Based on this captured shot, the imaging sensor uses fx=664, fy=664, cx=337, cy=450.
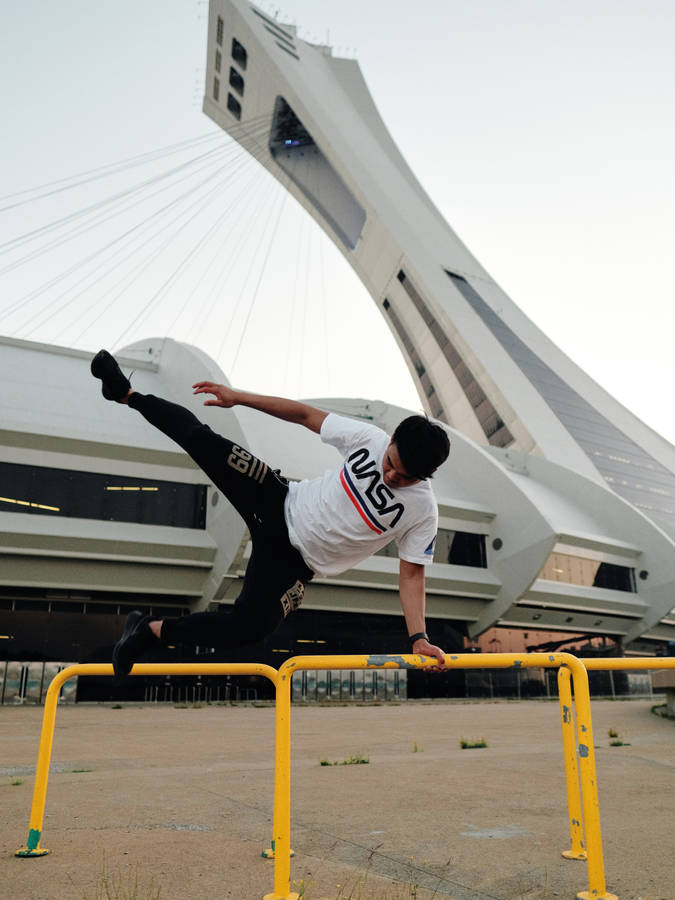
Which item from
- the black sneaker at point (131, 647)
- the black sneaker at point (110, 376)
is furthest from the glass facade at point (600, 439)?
the black sneaker at point (110, 376)

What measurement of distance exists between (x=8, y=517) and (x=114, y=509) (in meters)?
3.54

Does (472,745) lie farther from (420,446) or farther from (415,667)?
(420,446)

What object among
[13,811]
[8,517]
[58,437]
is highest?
[58,437]

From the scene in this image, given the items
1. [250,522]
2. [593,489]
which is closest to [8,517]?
[250,522]

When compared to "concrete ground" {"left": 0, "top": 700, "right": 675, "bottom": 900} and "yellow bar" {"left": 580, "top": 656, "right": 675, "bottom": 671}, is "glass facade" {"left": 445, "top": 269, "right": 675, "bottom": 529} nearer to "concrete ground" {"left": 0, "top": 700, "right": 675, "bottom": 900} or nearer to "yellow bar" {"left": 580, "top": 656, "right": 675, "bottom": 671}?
"concrete ground" {"left": 0, "top": 700, "right": 675, "bottom": 900}

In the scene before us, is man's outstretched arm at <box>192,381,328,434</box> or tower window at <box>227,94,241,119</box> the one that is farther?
tower window at <box>227,94,241,119</box>

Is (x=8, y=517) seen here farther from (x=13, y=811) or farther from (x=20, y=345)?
(x=13, y=811)

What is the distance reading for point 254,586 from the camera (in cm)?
352

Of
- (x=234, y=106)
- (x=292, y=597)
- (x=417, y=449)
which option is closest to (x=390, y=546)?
(x=292, y=597)

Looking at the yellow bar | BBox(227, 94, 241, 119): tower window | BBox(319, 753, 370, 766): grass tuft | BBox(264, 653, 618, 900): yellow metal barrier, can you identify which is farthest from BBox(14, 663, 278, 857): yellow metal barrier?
BBox(227, 94, 241, 119): tower window

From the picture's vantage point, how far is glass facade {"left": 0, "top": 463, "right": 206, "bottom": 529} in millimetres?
23250

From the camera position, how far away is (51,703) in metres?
3.78

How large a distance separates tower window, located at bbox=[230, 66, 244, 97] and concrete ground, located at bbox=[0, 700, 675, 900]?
6155 cm

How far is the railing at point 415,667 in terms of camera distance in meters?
2.88
